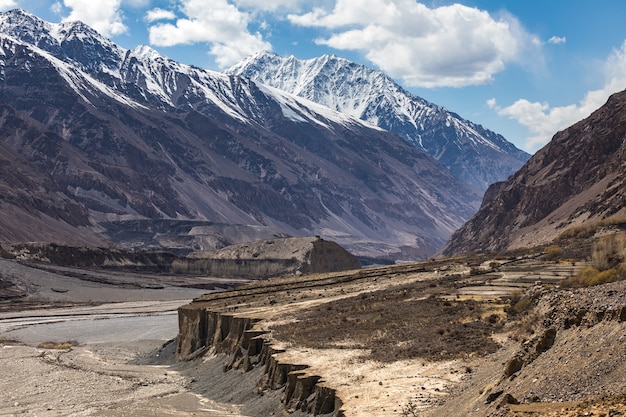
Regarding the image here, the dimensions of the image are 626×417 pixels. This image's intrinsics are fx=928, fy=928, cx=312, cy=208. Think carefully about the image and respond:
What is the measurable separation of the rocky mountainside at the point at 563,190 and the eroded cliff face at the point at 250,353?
51.7m

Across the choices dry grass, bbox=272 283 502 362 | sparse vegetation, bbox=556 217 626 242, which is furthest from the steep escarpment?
sparse vegetation, bbox=556 217 626 242

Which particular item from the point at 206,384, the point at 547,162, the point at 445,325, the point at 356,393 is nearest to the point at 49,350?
the point at 206,384

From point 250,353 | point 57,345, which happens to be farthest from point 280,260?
point 250,353

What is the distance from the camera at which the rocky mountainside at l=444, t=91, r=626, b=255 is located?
4530 inches

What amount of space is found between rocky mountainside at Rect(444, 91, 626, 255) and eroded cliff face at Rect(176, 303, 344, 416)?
5171cm

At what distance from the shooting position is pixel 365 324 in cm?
4222

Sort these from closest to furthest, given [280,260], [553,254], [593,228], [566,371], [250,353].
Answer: [566,371]
[250,353]
[553,254]
[593,228]
[280,260]

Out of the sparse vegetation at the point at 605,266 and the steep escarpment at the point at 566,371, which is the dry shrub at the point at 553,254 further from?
the steep escarpment at the point at 566,371

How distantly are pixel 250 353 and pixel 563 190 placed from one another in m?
108

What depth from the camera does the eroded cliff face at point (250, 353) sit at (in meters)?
29.3

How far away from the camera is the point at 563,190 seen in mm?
142875

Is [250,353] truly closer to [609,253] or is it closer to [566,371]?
[609,253]

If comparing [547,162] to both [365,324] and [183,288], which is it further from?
[365,324]

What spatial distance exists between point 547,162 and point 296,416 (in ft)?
472
